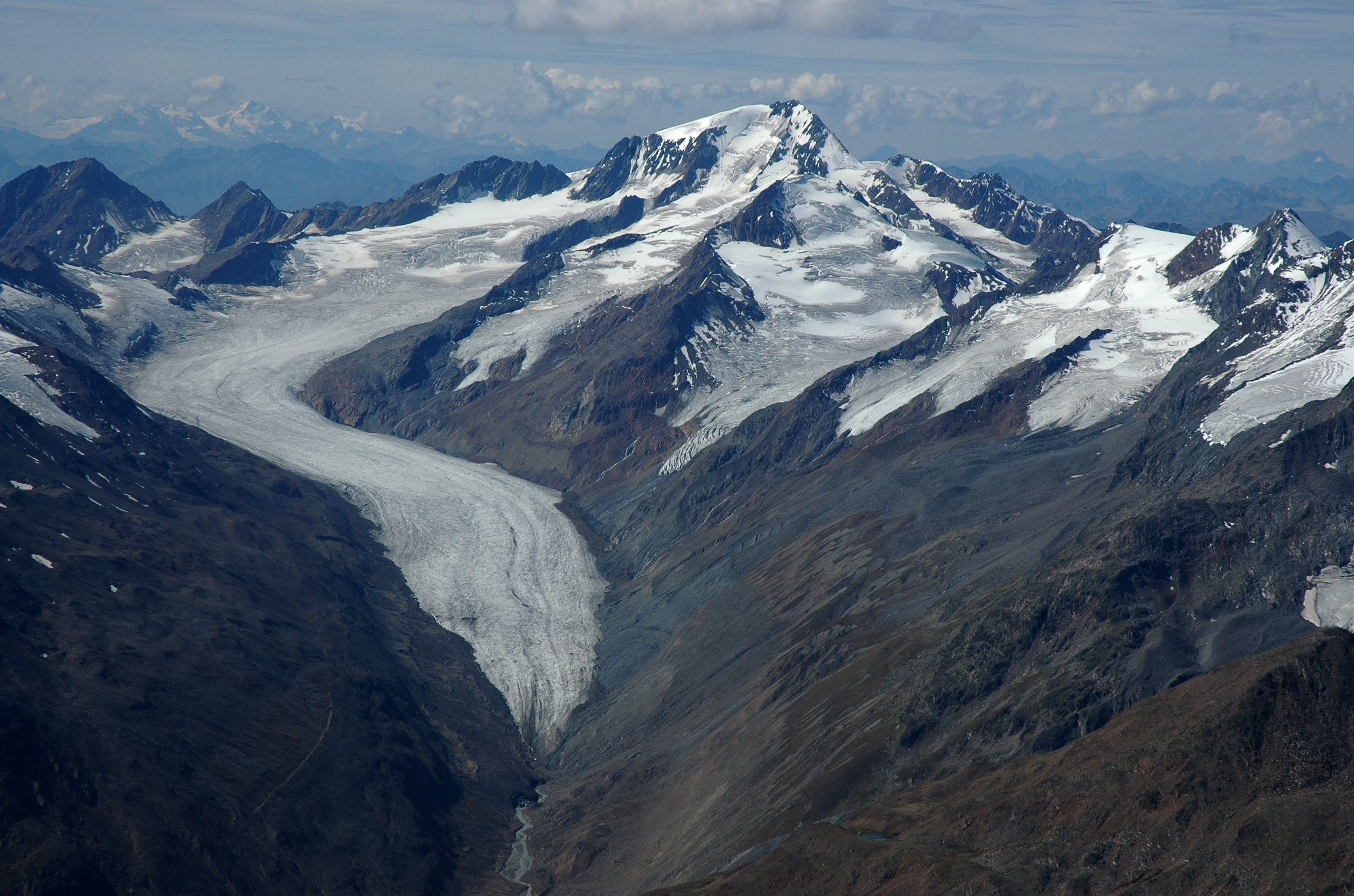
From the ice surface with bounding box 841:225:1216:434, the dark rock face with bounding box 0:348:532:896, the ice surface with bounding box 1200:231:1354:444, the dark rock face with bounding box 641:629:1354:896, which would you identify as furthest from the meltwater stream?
the ice surface with bounding box 1200:231:1354:444

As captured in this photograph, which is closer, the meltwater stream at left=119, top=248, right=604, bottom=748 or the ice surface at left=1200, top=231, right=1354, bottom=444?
the ice surface at left=1200, top=231, right=1354, bottom=444

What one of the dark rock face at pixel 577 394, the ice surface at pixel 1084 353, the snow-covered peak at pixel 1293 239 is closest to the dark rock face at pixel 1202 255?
the ice surface at pixel 1084 353

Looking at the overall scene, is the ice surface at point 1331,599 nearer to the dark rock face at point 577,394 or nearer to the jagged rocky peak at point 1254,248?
the jagged rocky peak at point 1254,248

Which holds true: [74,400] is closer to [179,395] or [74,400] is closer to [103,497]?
[103,497]

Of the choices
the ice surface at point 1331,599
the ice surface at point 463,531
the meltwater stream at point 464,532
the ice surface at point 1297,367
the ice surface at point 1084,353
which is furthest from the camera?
the ice surface at point 1084,353

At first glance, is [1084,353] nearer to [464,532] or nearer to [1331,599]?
[1331,599]

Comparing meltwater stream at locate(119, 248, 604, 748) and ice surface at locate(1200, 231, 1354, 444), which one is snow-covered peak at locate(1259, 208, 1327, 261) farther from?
meltwater stream at locate(119, 248, 604, 748)

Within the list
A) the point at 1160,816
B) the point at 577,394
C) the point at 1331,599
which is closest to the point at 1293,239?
the point at 1331,599
